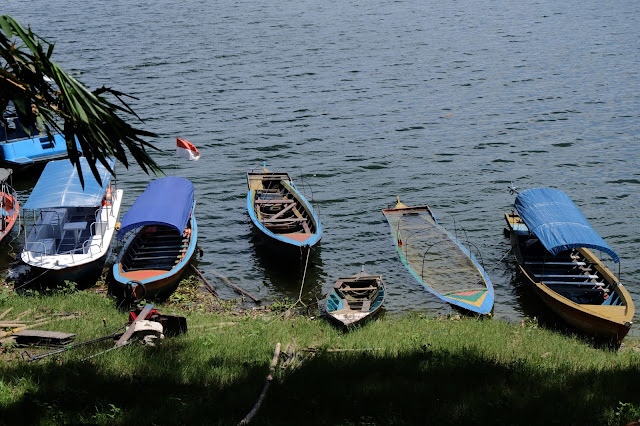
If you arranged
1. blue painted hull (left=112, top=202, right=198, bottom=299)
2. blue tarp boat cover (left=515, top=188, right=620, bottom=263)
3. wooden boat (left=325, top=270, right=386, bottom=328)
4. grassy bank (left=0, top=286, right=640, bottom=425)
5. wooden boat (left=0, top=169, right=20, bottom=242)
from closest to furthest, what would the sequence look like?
grassy bank (left=0, top=286, right=640, bottom=425)
wooden boat (left=325, top=270, right=386, bottom=328)
blue tarp boat cover (left=515, top=188, right=620, bottom=263)
blue painted hull (left=112, top=202, right=198, bottom=299)
wooden boat (left=0, top=169, right=20, bottom=242)

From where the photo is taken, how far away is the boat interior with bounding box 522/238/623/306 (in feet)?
68.4

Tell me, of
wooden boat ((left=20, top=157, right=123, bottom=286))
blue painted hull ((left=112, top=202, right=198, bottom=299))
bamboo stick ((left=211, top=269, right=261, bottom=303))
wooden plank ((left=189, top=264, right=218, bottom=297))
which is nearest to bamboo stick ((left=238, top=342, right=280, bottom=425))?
bamboo stick ((left=211, top=269, right=261, bottom=303))

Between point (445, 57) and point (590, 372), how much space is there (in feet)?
135

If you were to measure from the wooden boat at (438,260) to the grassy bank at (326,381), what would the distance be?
12.1 feet

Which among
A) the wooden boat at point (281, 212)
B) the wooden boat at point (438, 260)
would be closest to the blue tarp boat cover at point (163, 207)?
the wooden boat at point (281, 212)

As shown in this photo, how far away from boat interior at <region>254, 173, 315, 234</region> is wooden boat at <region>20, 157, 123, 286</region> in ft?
18.2

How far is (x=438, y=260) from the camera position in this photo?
23766 mm

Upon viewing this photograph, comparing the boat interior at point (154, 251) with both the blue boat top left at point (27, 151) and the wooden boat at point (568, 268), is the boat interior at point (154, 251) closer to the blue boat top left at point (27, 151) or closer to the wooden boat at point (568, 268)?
the blue boat top left at point (27, 151)

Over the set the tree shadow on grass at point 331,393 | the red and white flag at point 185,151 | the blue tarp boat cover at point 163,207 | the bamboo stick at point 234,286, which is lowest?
the bamboo stick at point 234,286

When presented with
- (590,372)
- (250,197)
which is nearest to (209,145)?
(250,197)

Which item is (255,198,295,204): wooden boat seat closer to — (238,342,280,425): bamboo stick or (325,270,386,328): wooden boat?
(325,270,386,328): wooden boat

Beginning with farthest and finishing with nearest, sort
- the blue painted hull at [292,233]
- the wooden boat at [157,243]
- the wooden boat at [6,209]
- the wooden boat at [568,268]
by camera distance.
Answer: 1. the wooden boat at [6,209]
2. the blue painted hull at [292,233]
3. the wooden boat at [157,243]
4. the wooden boat at [568,268]

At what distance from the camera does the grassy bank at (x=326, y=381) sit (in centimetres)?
1120

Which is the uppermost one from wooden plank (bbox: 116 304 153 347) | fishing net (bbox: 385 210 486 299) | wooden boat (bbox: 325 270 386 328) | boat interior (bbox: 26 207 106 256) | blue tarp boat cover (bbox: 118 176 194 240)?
wooden plank (bbox: 116 304 153 347)
